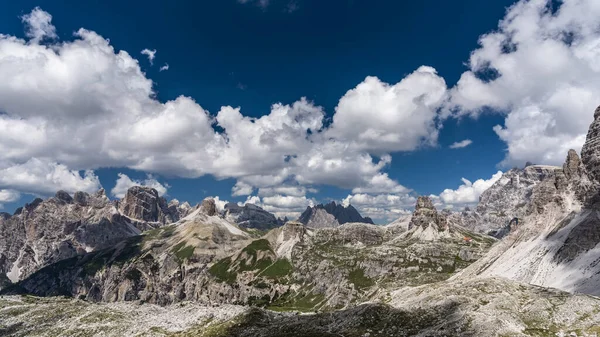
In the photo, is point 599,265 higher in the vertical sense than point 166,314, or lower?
higher

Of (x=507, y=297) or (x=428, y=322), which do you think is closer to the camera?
(x=428, y=322)

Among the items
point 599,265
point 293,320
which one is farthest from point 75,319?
point 599,265

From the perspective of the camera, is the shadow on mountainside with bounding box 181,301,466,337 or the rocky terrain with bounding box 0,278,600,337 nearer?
the rocky terrain with bounding box 0,278,600,337

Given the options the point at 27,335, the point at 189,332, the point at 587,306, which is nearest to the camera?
the point at 587,306

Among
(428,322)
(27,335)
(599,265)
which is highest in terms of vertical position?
(599,265)

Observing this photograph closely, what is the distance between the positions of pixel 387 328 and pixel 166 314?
7811cm

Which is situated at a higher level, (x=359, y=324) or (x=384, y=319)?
(x=384, y=319)

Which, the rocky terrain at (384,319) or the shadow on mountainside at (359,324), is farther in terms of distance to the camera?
the shadow on mountainside at (359,324)

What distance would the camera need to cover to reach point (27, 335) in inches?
4862

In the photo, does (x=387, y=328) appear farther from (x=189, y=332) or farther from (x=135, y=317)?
(x=135, y=317)

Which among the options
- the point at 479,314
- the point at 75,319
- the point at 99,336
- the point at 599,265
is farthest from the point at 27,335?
the point at 599,265

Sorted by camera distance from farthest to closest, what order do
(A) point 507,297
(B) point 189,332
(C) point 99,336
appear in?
(C) point 99,336 → (B) point 189,332 → (A) point 507,297

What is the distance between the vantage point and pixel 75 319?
134m

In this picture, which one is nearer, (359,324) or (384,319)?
(359,324)
